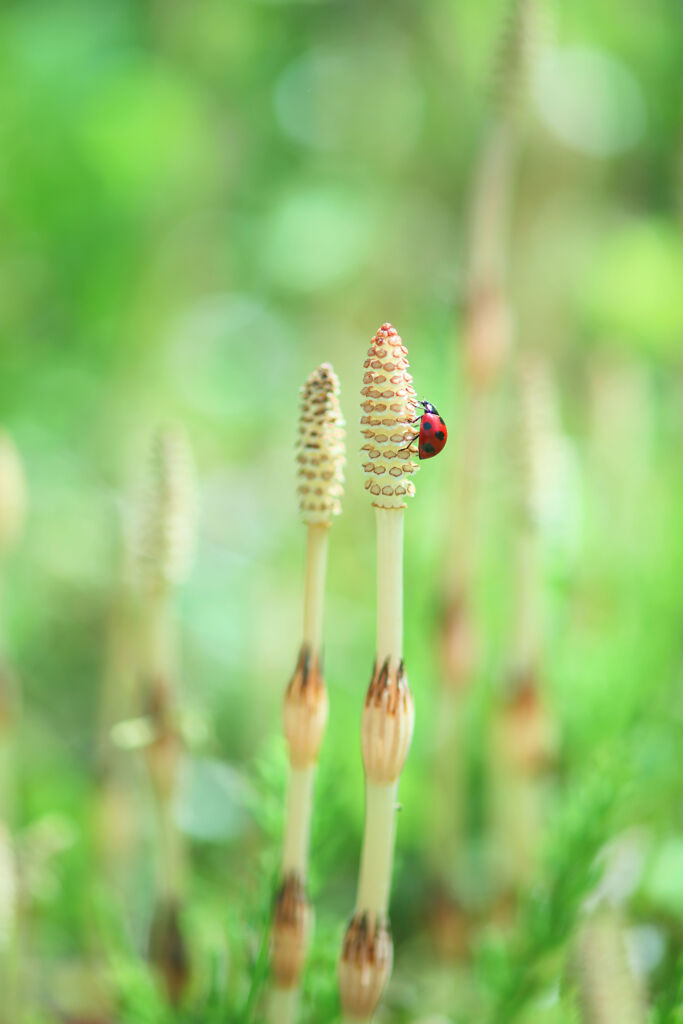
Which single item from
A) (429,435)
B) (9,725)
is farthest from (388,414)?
(9,725)

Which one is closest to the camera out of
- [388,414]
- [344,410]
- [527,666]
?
[388,414]

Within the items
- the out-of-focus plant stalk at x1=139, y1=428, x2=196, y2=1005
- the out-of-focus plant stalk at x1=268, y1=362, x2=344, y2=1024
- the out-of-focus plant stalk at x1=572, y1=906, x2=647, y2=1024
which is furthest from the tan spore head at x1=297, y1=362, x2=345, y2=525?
the out-of-focus plant stalk at x1=572, y1=906, x2=647, y2=1024

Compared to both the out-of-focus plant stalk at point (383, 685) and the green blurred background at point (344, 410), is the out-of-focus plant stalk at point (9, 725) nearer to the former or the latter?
the green blurred background at point (344, 410)

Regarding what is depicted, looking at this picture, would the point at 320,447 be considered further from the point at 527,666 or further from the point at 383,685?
the point at 527,666

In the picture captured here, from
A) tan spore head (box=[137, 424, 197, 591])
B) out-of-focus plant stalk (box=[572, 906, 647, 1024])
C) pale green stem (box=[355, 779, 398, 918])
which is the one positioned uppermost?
tan spore head (box=[137, 424, 197, 591])

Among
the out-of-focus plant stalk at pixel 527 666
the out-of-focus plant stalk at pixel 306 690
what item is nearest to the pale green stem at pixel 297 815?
the out-of-focus plant stalk at pixel 306 690

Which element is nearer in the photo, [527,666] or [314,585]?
[314,585]

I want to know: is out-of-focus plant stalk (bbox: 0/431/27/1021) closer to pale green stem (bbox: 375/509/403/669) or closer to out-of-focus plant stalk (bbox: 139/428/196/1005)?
out-of-focus plant stalk (bbox: 139/428/196/1005)
